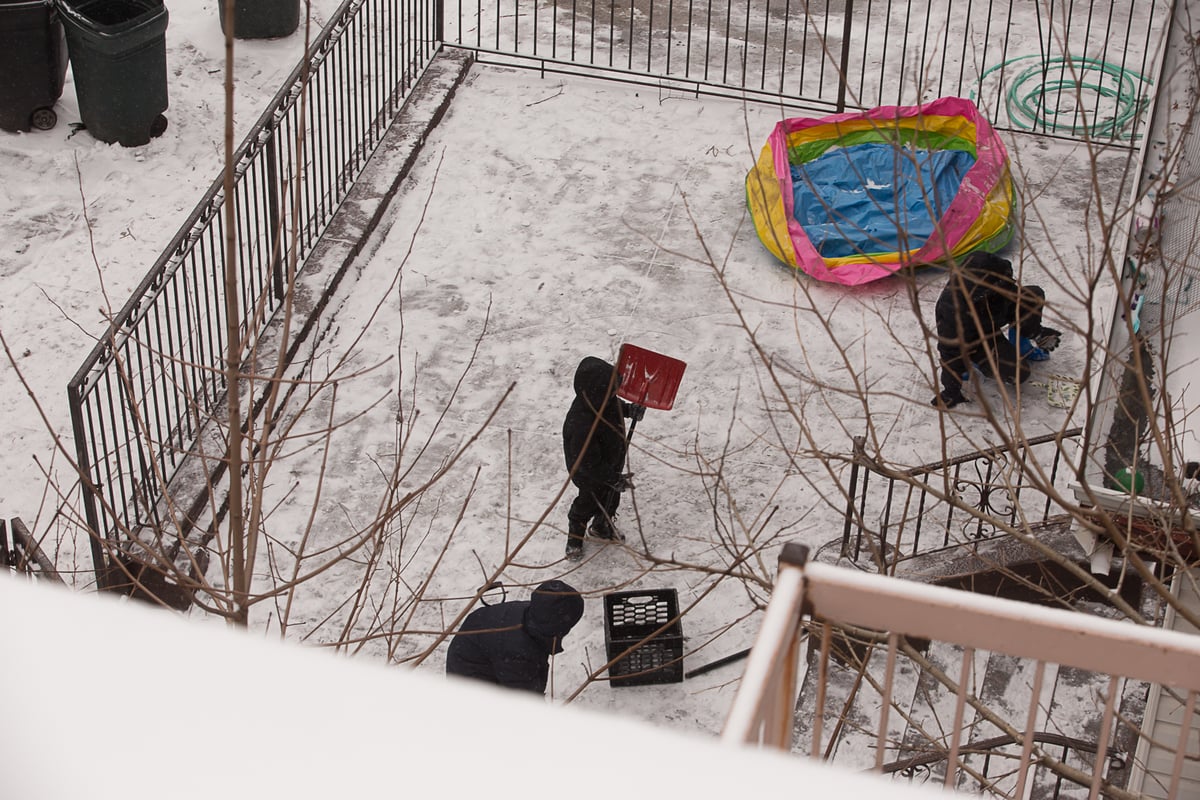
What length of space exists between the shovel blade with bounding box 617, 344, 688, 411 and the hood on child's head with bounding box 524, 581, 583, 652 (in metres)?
1.92

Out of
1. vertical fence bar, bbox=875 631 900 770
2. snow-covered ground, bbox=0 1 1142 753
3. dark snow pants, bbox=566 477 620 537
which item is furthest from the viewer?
dark snow pants, bbox=566 477 620 537

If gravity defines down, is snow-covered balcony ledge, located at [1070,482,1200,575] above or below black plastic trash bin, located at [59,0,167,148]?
below

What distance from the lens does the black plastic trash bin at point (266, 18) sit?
13.3 m

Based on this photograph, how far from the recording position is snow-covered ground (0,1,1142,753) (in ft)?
27.6

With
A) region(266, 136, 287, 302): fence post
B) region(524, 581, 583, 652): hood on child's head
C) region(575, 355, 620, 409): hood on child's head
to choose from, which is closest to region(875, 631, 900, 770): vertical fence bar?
region(524, 581, 583, 652): hood on child's head

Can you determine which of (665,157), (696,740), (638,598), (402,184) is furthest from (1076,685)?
(696,740)

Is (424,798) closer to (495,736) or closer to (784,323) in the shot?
(495,736)

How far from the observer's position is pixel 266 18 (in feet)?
44.2

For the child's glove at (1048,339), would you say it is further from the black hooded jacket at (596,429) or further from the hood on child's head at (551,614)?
the hood on child's head at (551,614)

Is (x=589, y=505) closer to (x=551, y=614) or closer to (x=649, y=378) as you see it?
(x=649, y=378)

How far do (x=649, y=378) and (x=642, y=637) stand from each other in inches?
60.3

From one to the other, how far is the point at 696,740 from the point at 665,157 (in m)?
11.0

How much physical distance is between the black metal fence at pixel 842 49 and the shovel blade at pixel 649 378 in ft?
15.5

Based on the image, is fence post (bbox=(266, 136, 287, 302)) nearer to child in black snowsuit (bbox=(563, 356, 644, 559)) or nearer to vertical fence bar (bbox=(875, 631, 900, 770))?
child in black snowsuit (bbox=(563, 356, 644, 559))
